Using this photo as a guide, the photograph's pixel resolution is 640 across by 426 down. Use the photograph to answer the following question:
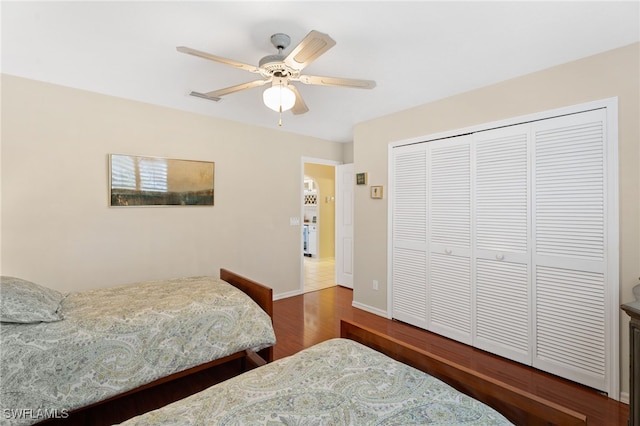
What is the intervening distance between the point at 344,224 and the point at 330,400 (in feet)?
13.2

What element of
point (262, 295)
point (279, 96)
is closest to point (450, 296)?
point (262, 295)

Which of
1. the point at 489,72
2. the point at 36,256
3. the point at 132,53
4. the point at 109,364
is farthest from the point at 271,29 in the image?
the point at 36,256

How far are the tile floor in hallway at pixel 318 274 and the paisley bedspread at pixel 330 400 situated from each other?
3.49 metres

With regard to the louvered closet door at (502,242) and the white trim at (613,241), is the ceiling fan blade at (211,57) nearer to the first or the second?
the louvered closet door at (502,242)

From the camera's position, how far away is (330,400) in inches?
45.9

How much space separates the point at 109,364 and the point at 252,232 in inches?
96.6

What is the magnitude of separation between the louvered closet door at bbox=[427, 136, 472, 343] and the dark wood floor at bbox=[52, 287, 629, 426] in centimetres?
24

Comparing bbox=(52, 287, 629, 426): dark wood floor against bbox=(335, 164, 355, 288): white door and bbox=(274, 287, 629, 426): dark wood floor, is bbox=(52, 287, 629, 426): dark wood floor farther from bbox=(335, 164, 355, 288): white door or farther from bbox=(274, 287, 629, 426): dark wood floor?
bbox=(335, 164, 355, 288): white door

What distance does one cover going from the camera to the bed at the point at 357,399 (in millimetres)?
1062

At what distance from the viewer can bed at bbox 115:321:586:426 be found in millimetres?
1062

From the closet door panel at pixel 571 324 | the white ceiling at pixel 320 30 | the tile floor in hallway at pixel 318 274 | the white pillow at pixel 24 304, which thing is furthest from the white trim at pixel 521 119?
the white pillow at pixel 24 304

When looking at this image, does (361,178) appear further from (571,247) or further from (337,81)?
(571,247)

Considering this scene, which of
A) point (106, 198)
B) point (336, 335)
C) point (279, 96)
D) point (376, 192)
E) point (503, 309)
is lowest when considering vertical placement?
point (336, 335)

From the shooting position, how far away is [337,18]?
1.82 metres
